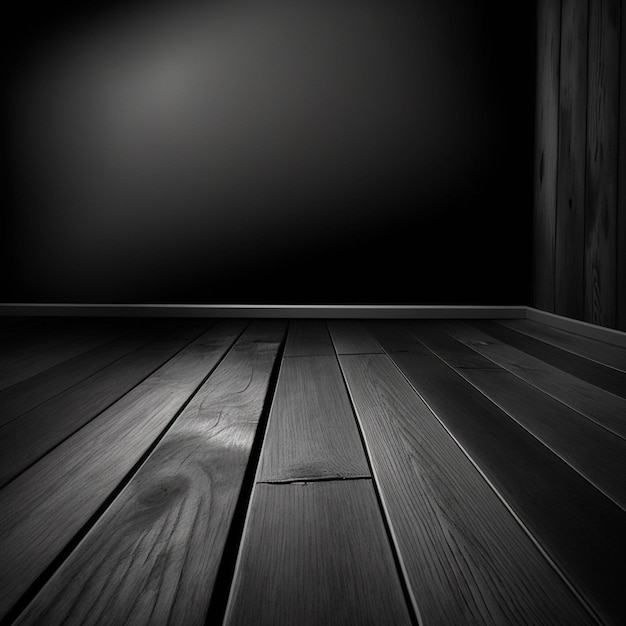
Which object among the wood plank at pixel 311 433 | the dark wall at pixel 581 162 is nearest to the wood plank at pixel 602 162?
the dark wall at pixel 581 162

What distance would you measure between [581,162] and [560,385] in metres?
1.19

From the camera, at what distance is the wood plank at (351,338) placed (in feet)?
5.45

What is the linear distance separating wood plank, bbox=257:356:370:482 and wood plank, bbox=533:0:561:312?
1.49 m

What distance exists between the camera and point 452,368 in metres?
1.38

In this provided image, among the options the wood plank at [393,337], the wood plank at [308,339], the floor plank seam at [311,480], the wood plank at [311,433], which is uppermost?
the wood plank at [308,339]

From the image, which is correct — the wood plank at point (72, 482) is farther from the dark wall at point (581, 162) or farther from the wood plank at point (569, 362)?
the dark wall at point (581, 162)

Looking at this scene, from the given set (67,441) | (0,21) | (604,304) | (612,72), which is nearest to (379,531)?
(67,441)

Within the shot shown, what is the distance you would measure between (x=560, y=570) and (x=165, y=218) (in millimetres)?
2415

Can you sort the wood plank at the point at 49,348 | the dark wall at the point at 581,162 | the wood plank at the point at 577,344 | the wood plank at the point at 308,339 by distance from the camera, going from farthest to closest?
the dark wall at the point at 581,162, the wood plank at the point at 308,339, the wood plank at the point at 577,344, the wood plank at the point at 49,348

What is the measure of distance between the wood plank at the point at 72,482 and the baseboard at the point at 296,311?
1.29 meters

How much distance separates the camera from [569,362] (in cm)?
146

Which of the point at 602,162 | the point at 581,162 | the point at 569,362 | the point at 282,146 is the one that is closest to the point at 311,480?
the point at 569,362

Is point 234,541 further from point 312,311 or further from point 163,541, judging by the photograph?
point 312,311

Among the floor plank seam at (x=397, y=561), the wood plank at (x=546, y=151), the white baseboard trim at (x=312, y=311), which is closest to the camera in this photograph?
the floor plank seam at (x=397, y=561)
